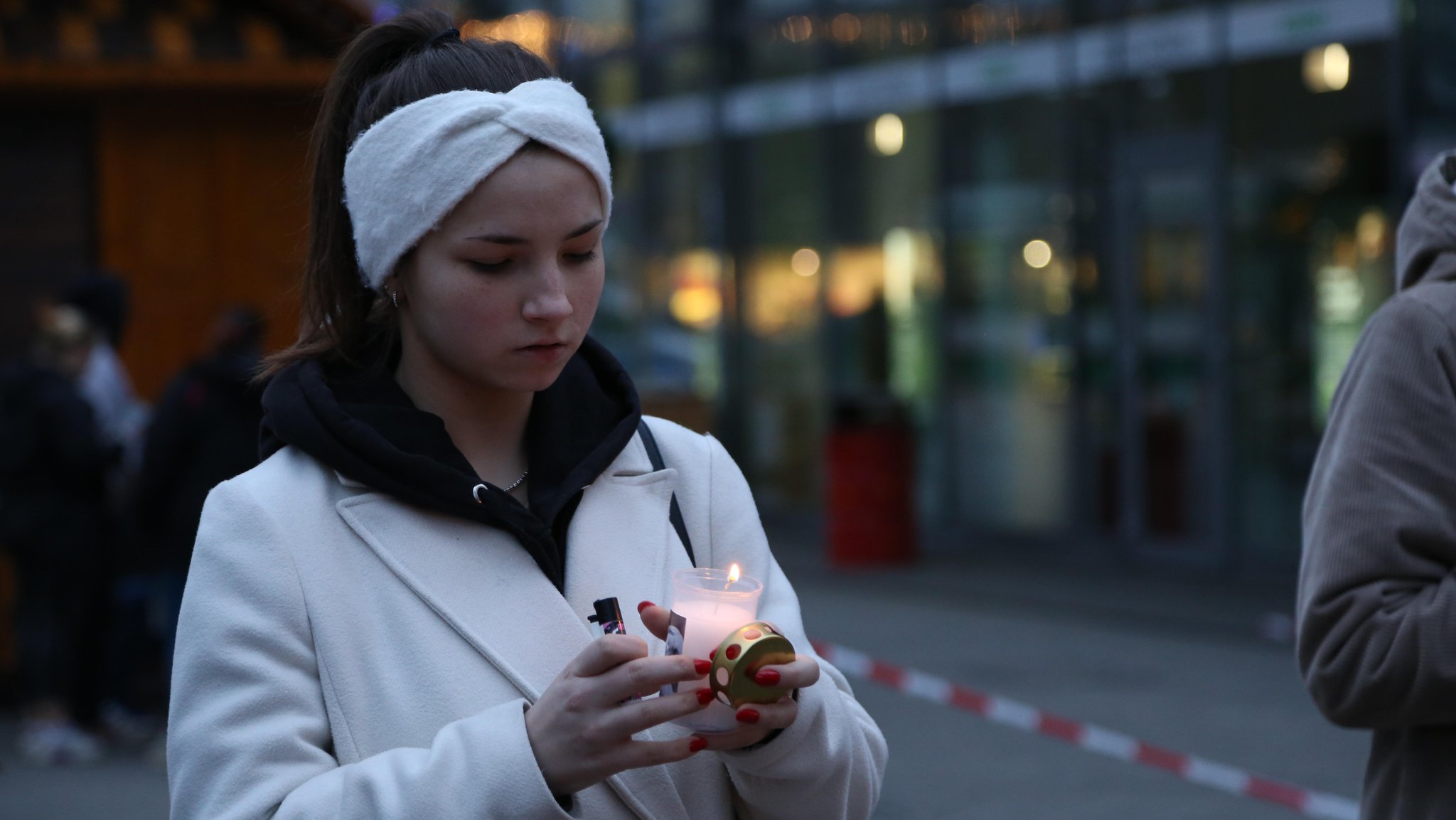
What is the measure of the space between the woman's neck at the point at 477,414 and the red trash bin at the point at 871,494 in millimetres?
10560

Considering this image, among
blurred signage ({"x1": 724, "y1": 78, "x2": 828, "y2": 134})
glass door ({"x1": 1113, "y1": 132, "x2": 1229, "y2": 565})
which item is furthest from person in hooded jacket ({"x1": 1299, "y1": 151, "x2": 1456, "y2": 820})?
blurred signage ({"x1": 724, "y1": 78, "x2": 828, "y2": 134})

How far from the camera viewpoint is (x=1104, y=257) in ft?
40.6

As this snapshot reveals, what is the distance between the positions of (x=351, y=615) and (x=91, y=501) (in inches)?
251

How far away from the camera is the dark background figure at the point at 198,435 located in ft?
24.2

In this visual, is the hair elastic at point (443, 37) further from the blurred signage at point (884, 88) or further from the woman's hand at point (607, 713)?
the blurred signage at point (884, 88)

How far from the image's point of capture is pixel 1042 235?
12938 millimetres

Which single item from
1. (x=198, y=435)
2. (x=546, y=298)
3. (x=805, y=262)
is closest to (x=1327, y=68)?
(x=805, y=262)

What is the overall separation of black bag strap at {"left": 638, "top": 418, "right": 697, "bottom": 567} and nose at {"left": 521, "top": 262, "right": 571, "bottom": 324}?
0.34m

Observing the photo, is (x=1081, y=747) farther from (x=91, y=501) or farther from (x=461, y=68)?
(x=461, y=68)

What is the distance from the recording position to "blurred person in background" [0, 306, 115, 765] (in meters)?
7.51

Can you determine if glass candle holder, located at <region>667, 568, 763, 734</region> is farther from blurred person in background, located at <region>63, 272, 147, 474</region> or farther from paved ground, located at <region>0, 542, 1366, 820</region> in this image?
blurred person in background, located at <region>63, 272, 147, 474</region>

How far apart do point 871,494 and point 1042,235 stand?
2.43 m

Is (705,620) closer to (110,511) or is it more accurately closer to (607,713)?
(607,713)

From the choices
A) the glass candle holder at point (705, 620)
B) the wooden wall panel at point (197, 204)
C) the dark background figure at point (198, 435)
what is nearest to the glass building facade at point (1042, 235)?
the wooden wall panel at point (197, 204)
